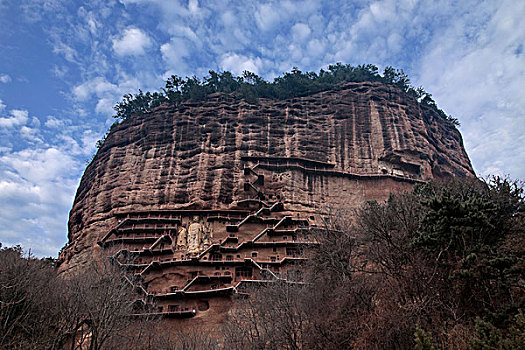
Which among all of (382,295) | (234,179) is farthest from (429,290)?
(234,179)

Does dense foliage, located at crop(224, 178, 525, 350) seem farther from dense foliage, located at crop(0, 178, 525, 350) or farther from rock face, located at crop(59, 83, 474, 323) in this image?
rock face, located at crop(59, 83, 474, 323)

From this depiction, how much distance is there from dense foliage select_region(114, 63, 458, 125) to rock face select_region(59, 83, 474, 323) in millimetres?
2068

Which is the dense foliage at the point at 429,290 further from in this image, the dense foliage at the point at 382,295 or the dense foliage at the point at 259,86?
the dense foliage at the point at 259,86

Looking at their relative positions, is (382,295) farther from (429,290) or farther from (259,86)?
(259,86)

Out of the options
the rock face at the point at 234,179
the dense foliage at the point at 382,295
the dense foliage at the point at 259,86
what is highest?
the dense foliage at the point at 259,86

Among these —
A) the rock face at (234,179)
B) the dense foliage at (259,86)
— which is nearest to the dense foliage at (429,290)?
the rock face at (234,179)

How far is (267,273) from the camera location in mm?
30625

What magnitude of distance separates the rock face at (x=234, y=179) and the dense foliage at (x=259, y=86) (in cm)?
207

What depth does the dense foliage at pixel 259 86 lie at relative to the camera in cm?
4966

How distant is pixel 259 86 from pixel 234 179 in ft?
54.4

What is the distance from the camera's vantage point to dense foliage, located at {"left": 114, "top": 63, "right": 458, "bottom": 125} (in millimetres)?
49656

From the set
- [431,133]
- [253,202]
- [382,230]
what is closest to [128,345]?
[382,230]

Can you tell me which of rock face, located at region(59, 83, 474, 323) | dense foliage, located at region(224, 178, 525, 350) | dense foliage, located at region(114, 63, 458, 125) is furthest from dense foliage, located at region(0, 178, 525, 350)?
dense foliage, located at region(114, 63, 458, 125)

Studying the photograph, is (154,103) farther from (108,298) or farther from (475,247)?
(475,247)
